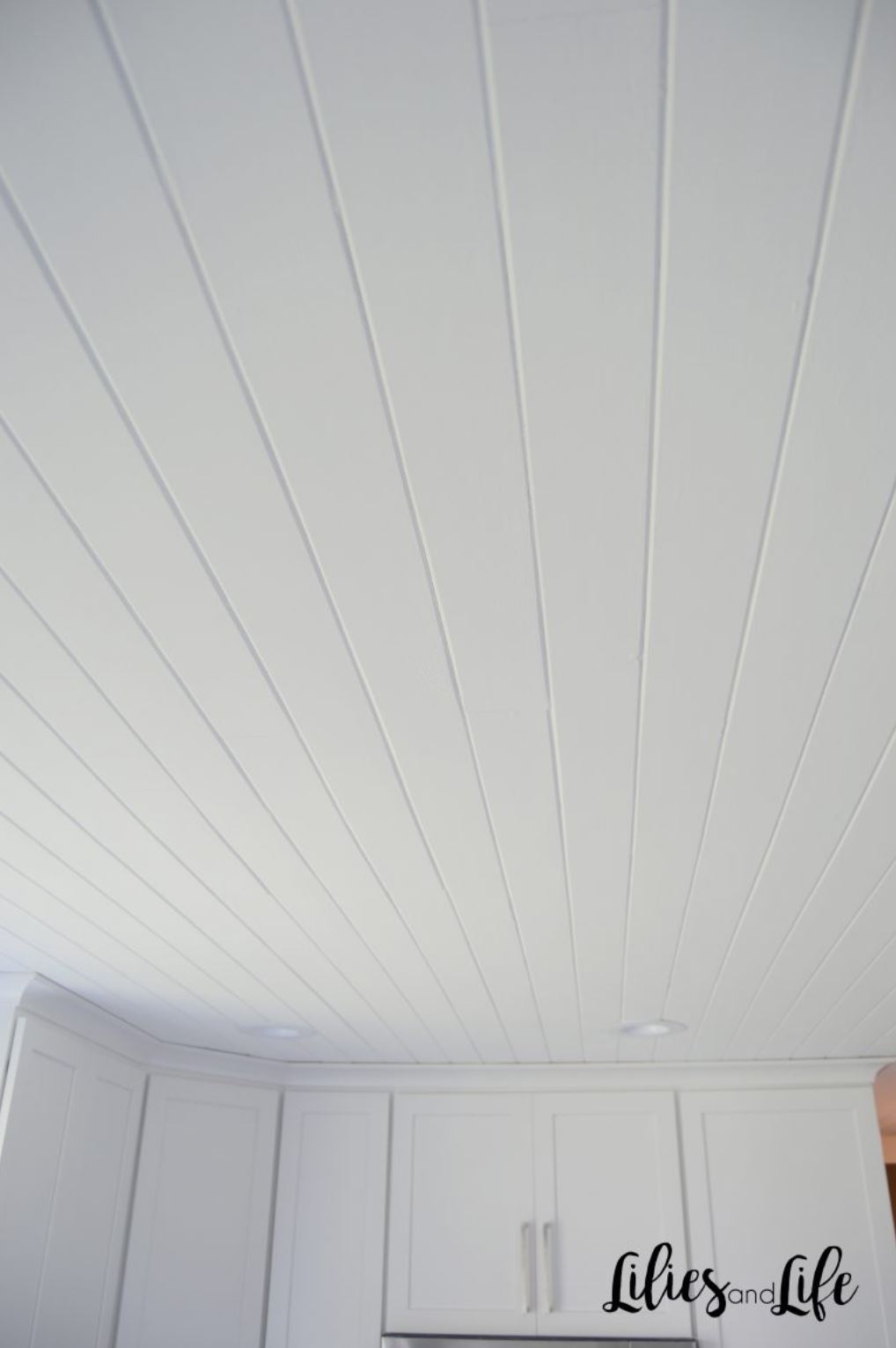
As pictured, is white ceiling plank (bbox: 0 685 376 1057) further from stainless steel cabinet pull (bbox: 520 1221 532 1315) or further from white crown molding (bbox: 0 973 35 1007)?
stainless steel cabinet pull (bbox: 520 1221 532 1315)

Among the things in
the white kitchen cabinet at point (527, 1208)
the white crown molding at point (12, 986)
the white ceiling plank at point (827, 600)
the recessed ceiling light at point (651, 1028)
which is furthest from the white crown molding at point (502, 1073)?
the white ceiling plank at point (827, 600)

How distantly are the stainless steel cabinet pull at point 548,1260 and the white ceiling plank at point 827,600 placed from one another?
1.68 meters

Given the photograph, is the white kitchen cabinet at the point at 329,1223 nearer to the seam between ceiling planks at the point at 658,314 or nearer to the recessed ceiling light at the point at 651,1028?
the recessed ceiling light at the point at 651,1028

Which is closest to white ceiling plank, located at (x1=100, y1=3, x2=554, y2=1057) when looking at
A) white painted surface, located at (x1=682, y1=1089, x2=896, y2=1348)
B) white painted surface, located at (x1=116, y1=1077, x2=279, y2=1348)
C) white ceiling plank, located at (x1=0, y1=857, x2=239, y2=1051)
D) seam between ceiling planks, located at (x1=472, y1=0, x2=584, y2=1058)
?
seam between ceiling planks, located at (x1=472, y1=0, x2=584, y2=1058)

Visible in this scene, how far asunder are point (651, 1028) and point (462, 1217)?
952 mm

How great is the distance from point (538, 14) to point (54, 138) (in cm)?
33

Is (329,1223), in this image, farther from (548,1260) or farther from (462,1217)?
(548,1260)

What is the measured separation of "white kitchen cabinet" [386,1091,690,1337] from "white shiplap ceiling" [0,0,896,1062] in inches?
73.0

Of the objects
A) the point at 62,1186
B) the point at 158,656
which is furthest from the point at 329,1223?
the point at 158,656

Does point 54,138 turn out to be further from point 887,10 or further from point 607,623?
point 607,623

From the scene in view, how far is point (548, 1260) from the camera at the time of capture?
3.46 m

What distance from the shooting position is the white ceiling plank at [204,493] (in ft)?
2.59

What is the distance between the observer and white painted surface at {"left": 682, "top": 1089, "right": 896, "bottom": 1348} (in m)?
3.32

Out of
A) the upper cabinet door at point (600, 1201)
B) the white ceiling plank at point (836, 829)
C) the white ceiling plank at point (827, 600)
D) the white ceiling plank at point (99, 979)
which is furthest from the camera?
the upper cabinet door at point (600, 1201)
